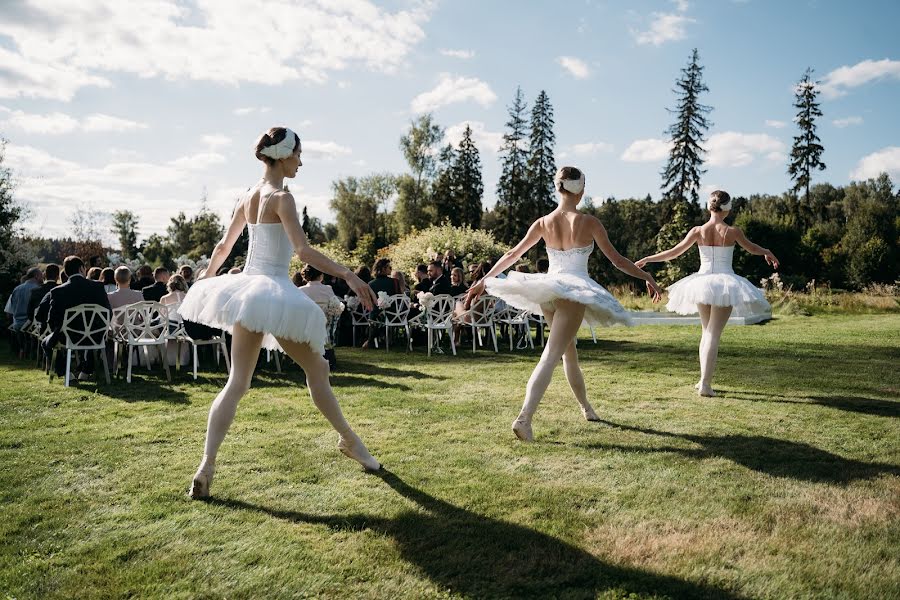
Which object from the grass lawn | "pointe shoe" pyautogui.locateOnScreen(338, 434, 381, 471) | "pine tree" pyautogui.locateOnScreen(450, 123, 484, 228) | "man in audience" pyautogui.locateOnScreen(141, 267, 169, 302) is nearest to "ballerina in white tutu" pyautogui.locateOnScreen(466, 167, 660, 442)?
the grass lawn

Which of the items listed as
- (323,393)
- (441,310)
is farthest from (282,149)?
(441,310)

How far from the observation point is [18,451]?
4.62 m

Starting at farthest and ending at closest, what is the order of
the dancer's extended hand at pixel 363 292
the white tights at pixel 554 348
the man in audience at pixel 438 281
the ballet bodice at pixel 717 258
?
the man in audience at pixel 438 281 < the ballet bodice at pixel 717 258 < the white tights at pixel 554 348 < the dancer's extended hand at pixel 363 292

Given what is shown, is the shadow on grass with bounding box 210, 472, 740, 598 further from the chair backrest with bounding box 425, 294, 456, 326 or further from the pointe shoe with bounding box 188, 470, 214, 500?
the chair backrest with bounding box 425, 294, 456, 326

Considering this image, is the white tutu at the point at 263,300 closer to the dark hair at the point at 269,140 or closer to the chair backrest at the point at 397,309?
the dark hair at the point at 269,140

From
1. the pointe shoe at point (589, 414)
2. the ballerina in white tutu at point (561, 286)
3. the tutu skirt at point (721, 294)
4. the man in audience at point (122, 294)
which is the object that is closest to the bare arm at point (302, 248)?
the ballerina in white tutu at point (561, 286)

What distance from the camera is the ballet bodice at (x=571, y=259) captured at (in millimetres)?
4848

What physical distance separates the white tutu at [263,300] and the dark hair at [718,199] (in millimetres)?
4716

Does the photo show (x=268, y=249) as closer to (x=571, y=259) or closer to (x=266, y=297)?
(x=266, y=297)

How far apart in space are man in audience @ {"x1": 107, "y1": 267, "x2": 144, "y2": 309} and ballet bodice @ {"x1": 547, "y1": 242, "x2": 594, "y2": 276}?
6557mm

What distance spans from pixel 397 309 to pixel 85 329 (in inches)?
194

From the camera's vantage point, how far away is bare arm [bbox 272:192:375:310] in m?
3.25

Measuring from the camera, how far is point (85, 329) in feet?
24.9

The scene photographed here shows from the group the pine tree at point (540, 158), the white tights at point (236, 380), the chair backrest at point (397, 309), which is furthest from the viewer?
the pine tree at point (540, 158)
